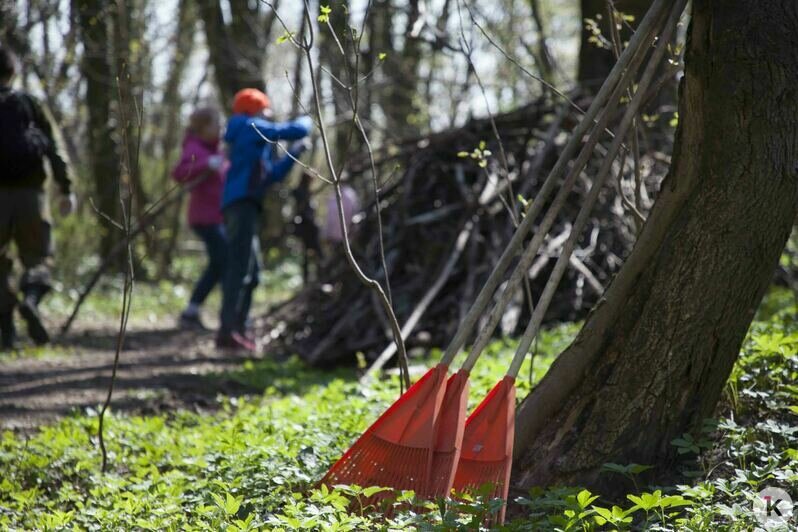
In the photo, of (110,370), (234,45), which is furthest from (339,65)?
(110,370)

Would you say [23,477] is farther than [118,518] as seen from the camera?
Yes

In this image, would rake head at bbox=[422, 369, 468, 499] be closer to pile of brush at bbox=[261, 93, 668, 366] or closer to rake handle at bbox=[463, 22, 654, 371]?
rake handle at bbox=[463, 22, 654, 371]

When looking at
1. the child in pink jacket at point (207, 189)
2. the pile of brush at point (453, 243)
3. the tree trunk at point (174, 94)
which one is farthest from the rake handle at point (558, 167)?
the tree trunk at point (174, 94)

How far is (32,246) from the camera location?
667 centimetres

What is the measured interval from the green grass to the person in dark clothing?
2.28m

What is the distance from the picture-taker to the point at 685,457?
3.08 metres

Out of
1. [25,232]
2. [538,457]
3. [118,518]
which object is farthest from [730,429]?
[25,232]

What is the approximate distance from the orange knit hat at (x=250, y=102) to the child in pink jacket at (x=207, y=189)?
943 millimetres

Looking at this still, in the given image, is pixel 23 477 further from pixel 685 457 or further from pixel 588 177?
pixel 588 177

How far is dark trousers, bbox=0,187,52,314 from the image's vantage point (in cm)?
647

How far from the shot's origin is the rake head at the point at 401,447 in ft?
Result: 9.41

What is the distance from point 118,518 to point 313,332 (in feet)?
14.3

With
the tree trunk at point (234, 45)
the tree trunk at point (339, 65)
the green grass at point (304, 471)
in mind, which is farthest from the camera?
the tree trunk at point (234, 45)

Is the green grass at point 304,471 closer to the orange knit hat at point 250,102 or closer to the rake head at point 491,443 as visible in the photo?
the rake head at point 491,443
